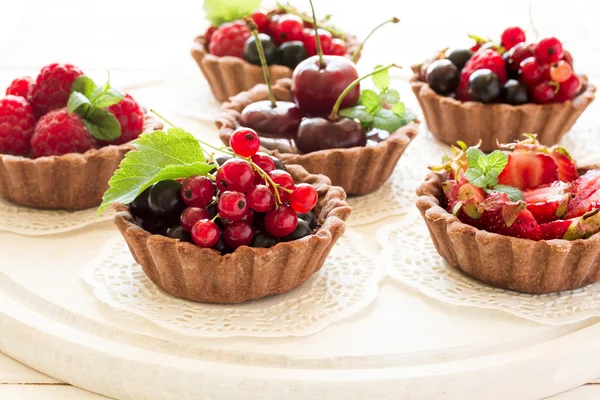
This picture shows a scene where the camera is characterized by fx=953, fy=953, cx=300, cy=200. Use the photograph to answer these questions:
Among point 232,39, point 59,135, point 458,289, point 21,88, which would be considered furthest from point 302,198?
point 232,39

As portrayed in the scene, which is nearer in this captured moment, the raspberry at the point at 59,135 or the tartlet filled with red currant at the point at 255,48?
the raspberry at the point at 59,135

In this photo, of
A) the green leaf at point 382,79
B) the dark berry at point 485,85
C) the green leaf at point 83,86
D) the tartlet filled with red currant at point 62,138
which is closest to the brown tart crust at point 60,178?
the tartlet filled with red currant at point 62,138

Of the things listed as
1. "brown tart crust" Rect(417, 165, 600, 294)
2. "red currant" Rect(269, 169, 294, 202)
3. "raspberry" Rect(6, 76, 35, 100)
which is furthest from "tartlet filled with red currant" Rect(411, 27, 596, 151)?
"raspberry" Rect(6, 76, 35, 100)

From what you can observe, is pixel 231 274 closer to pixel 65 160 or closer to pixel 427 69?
pixel 65 160

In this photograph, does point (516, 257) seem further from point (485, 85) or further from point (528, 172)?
point (485, 85)

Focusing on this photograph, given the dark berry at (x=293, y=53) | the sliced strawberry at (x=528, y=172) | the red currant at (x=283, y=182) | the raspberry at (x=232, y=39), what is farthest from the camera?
the raspberry at (x=232, y=39)

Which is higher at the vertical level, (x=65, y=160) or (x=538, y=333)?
(x=65, y=160)

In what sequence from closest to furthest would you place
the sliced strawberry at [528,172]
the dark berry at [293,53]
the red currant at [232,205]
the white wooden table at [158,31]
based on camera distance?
the red currant at [232,205] < the sliced strawberry at [528,172] < the dark berry at [293,53] < the white wooden table at [158,31]

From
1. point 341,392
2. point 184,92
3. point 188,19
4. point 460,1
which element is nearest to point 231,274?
point 341,392

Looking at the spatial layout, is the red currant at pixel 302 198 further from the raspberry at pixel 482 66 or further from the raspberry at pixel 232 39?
the raspberry at pixel 232 39
